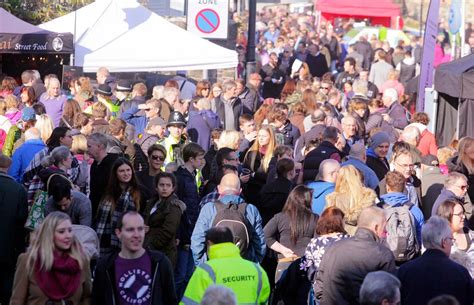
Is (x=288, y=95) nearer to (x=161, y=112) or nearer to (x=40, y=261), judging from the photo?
(x=161, y=112)

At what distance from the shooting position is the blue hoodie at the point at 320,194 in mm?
10367

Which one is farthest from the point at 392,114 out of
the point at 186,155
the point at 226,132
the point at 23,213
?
the point at 23,213

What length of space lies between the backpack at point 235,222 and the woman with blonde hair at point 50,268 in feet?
7.31

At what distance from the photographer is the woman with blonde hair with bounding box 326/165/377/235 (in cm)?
946

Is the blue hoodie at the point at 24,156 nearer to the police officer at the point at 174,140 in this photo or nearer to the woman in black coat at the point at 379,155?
the police officer at the point at 174,140

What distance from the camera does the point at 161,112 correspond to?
51.7 ft

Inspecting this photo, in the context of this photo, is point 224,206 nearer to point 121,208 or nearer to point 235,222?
point 235,222

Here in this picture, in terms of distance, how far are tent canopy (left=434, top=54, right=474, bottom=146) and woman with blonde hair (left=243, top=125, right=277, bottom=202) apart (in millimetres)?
3833

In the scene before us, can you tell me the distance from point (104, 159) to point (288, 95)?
7.68m

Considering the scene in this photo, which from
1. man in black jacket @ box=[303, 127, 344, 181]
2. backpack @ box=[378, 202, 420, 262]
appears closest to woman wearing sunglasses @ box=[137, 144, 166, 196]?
man in black jacket @ box=[303, 127, 344, 181]

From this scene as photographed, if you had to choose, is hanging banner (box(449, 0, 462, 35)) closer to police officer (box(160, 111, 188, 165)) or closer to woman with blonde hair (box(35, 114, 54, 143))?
police officer (box(160, 111, 188, 165))

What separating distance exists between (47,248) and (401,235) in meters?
3.59

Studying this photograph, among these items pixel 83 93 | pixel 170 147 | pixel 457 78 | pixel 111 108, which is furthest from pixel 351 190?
pixel 83 93

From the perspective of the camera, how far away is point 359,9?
39188 mm
